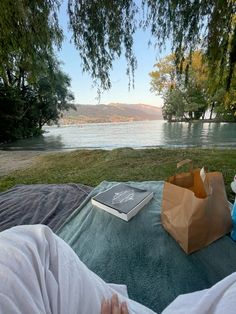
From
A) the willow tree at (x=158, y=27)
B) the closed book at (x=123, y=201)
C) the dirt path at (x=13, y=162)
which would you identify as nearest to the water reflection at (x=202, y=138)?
the dirt path at (x=13, y=162)

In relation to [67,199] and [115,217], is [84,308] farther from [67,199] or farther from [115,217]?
[67,199]

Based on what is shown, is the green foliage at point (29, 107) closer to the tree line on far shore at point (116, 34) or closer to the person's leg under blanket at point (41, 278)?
the tree line on far shore at point (116, 34)

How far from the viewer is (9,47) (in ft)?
4.44

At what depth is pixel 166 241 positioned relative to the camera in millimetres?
921

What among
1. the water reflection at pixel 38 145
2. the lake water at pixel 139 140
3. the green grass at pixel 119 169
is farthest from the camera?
the water reflection at pixel 38 145

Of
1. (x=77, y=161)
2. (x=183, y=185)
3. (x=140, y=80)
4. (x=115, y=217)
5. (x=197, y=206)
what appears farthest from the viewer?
(x=77, y=161)

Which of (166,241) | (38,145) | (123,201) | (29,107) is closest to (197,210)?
(166,241)

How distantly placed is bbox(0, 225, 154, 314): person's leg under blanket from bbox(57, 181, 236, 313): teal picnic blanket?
1.04 ft

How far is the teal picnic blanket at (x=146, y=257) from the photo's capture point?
75 centimetres

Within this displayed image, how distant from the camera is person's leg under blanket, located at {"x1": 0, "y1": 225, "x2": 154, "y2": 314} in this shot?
0.32 meters

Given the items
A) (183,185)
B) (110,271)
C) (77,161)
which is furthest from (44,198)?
(77,161)

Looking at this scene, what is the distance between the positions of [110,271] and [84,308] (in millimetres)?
442

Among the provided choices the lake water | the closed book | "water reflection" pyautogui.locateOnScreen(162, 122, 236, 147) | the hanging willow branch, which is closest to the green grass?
the closed book

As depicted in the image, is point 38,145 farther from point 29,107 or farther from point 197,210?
point 197,210
